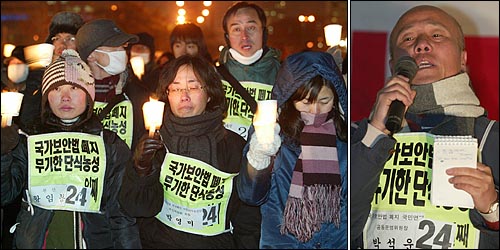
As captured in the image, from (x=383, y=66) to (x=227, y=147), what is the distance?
0.98 metres

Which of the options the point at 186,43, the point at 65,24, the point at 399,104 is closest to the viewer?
the point at 399,104

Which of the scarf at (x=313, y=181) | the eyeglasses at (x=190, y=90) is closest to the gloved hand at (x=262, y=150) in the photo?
the scarf at (x=313, y=181)

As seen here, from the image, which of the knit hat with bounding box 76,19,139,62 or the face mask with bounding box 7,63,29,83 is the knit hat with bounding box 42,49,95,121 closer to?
the knit hat with bounding box 76,19,139,62

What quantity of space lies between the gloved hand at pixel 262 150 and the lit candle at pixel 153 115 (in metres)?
0.41

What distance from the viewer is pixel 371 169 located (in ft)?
12.2

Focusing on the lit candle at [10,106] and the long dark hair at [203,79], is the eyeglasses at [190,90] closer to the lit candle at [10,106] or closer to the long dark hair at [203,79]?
the long dark hair at [203,79]

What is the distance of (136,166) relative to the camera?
384cm

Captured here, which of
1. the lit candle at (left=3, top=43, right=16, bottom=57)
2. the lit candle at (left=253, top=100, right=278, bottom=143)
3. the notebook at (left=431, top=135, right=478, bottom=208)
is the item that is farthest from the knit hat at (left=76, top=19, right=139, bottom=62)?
the notebook at (left=431, top=135, right=478, bottom=208)

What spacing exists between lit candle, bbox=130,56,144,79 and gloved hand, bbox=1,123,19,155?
574 millimetres

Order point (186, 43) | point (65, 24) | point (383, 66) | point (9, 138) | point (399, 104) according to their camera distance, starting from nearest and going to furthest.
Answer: point (399, 104) → point (9, 138) → point (65, 24) → point (186, 43) → point (383, 66)

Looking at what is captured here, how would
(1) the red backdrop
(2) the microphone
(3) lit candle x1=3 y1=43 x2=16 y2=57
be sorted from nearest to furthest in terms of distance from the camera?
(2) the microphone, (3) lit candle x1=3 y1=43 x2=16 y2=57, (1) the red backdrop

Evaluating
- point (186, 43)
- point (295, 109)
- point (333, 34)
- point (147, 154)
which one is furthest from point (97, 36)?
point (333, 34)

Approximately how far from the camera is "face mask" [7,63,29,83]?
3.92 meters

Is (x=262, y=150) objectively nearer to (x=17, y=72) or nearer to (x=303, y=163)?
(x=303, y=163)
